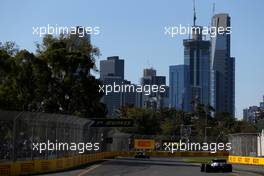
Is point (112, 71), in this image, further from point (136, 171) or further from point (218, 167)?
point (218, 167)

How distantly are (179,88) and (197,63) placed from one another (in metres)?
16.9

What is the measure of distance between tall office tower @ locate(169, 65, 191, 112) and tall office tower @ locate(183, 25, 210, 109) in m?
2.05

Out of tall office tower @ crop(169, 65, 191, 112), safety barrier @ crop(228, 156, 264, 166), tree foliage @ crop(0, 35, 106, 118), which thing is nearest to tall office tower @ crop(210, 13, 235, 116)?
tall office tower @ crop(169, 65, 191, 112)

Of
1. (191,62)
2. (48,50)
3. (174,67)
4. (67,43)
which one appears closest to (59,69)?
(48,50)

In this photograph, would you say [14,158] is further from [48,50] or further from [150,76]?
[150,76]

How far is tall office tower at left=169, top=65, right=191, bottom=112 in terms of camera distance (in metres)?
152

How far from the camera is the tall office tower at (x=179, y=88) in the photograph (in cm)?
15175

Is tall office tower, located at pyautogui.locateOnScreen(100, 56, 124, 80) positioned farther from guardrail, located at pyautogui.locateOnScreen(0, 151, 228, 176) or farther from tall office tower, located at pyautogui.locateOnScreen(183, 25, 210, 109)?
tall office tower, located at pyautogui.locateOnScreen(183, 25, 210, 109)

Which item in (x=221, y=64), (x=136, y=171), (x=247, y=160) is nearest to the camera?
(x=136, y=171)

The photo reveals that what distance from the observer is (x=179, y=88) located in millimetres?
164750

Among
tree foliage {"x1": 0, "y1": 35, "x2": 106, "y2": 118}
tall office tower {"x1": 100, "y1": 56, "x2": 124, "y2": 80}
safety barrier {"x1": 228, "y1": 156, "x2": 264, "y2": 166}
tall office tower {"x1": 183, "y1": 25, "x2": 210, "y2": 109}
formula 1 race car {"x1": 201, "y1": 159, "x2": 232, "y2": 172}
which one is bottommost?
safety barrier {"x1": 228, "y1": 156, "x2": 264, "y2": 166}

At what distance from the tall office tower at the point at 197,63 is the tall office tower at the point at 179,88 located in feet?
6.72

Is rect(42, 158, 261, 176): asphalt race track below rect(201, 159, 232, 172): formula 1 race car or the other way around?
below

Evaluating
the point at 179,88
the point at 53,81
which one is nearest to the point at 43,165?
the point at 53,81
